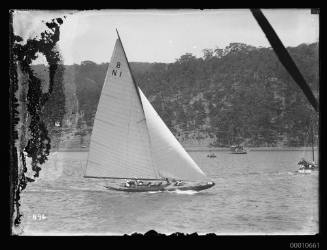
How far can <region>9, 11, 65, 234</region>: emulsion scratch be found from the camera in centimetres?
895

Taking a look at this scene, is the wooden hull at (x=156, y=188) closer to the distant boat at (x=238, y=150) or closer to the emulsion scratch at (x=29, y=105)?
the distant boat at (x=238, y=150)

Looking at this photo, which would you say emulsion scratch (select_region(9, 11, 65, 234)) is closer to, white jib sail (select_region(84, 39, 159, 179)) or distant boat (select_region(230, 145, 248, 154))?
white jib sail (select_region(84, 39, 159, 179))

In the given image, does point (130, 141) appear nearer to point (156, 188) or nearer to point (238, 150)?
point (156, 188)

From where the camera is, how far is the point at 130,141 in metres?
11.3

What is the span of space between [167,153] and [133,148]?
65 cm

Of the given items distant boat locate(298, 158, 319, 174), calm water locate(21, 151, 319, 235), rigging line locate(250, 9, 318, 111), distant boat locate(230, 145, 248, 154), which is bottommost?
calm water locate(21, 151, 319, 235)

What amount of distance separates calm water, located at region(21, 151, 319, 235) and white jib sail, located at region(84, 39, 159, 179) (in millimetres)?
922

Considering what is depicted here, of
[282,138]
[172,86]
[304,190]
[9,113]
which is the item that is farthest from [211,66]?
[9,113]

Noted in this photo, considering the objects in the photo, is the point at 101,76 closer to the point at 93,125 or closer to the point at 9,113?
the point at 93,125

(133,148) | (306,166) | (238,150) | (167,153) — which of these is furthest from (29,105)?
(306,166)

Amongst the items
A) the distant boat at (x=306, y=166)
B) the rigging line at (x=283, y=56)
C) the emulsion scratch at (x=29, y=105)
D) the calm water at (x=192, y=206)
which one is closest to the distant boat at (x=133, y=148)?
the calm water at (x=192, y=206)

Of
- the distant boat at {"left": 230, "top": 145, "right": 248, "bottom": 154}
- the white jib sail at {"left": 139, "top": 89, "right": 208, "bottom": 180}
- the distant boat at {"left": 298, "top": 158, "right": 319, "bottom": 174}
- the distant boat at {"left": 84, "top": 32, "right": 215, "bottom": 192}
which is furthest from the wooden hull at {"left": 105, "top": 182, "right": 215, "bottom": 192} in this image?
the distant boat at {"left": 298, "top": 158, "right": 319, "bottom": 174}

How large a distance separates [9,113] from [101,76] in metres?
1.67

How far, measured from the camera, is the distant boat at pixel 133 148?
33.8ft
